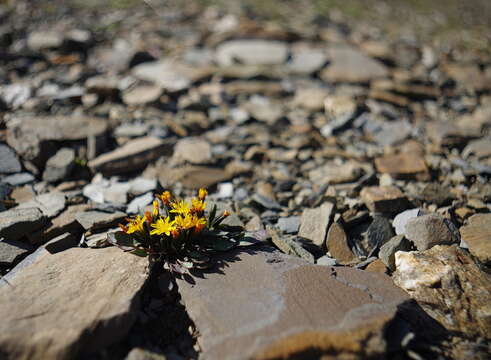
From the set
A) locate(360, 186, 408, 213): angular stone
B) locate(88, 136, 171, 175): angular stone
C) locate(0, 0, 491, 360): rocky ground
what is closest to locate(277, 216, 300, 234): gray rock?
locate(0, 0, 491, 360): rocky ground

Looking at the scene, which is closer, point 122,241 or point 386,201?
point 122,241

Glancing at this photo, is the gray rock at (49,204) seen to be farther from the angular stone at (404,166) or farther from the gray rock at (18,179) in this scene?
the angular stone at (404,166)

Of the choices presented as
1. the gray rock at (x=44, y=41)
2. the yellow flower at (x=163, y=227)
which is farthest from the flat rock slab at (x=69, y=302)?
the gray rock at (x=44, y=41)

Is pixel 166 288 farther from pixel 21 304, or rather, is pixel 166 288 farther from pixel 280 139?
pixel 280 139

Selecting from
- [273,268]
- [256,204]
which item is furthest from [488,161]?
[273,268]

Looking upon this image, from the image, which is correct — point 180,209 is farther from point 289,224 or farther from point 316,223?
point 316,223

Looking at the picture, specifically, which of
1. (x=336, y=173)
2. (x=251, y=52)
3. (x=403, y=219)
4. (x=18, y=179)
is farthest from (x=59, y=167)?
(x=251, y=52)

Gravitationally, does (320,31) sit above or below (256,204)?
above
